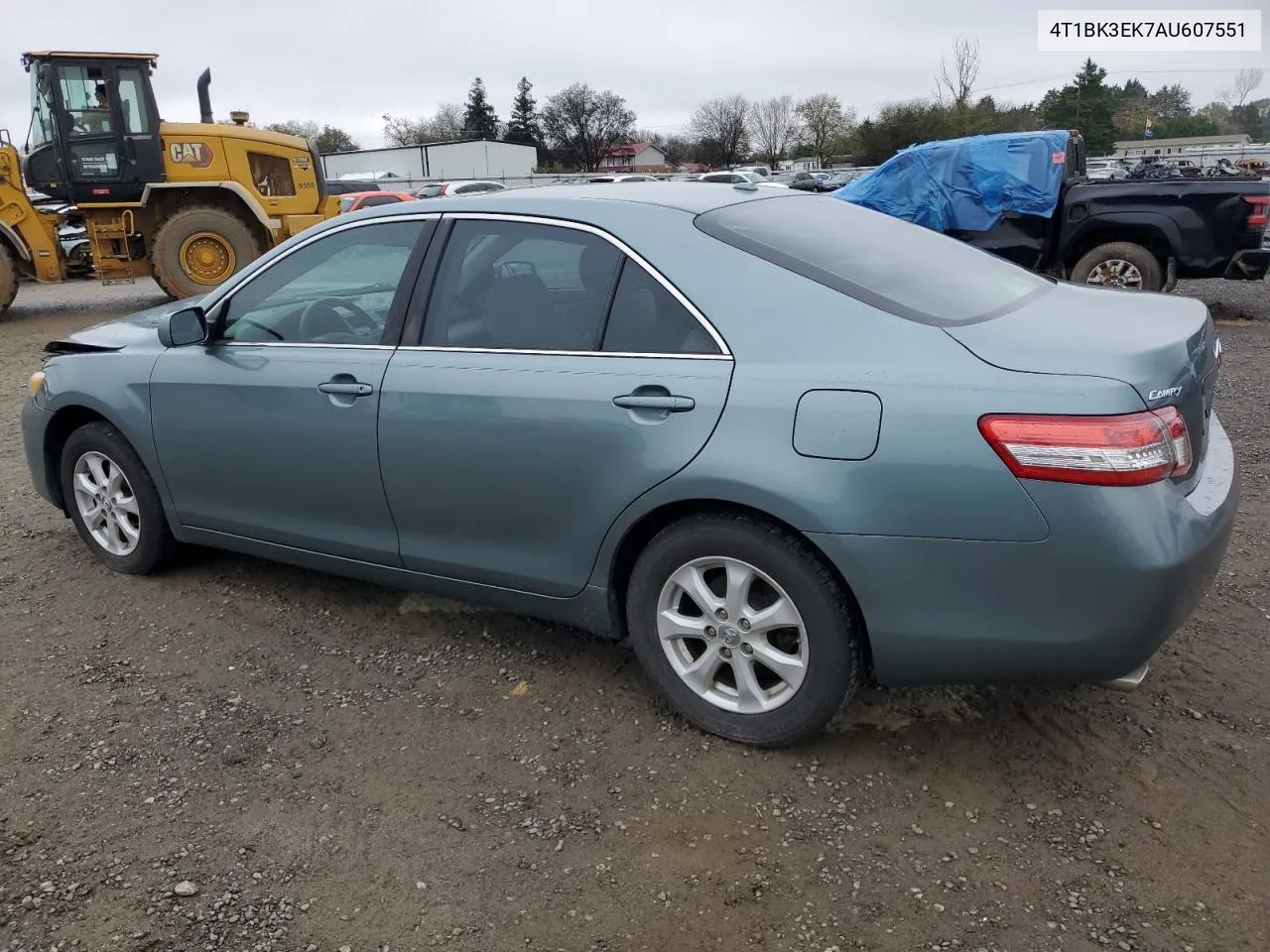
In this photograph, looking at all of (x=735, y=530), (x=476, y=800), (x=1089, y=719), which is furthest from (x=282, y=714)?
(x=1089, y=719)

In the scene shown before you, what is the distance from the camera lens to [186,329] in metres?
3.82

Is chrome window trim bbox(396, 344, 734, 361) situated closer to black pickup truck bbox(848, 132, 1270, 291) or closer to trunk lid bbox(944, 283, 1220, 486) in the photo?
trunk lid bbox(944, 283, 1220, 486)

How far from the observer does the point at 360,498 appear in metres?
3.54

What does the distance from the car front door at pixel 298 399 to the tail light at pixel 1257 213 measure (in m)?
9.28

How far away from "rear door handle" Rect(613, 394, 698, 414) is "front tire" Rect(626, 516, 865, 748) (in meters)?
0.32

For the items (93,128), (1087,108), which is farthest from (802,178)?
(1087,108)

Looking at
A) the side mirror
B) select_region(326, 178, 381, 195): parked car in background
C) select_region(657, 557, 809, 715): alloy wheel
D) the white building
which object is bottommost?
select_region(657, 557, 809, 715): alloy wheel

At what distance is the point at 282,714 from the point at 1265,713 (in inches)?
124

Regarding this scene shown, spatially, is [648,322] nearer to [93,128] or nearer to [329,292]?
[329,292]

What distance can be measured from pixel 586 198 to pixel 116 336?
95.0 inches

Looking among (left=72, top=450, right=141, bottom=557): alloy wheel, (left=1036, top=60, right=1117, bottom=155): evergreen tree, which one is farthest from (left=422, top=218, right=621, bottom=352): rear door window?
(left=1036, top=60, right=1117, bottom=155): evergreen tree

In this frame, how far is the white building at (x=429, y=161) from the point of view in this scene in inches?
1909

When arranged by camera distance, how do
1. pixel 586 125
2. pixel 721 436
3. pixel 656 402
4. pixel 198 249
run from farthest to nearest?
pixel 586 125 → pixel 198 249 → pixel 656 402 → pixel 721 436

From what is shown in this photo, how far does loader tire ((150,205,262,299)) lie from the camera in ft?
43.2
